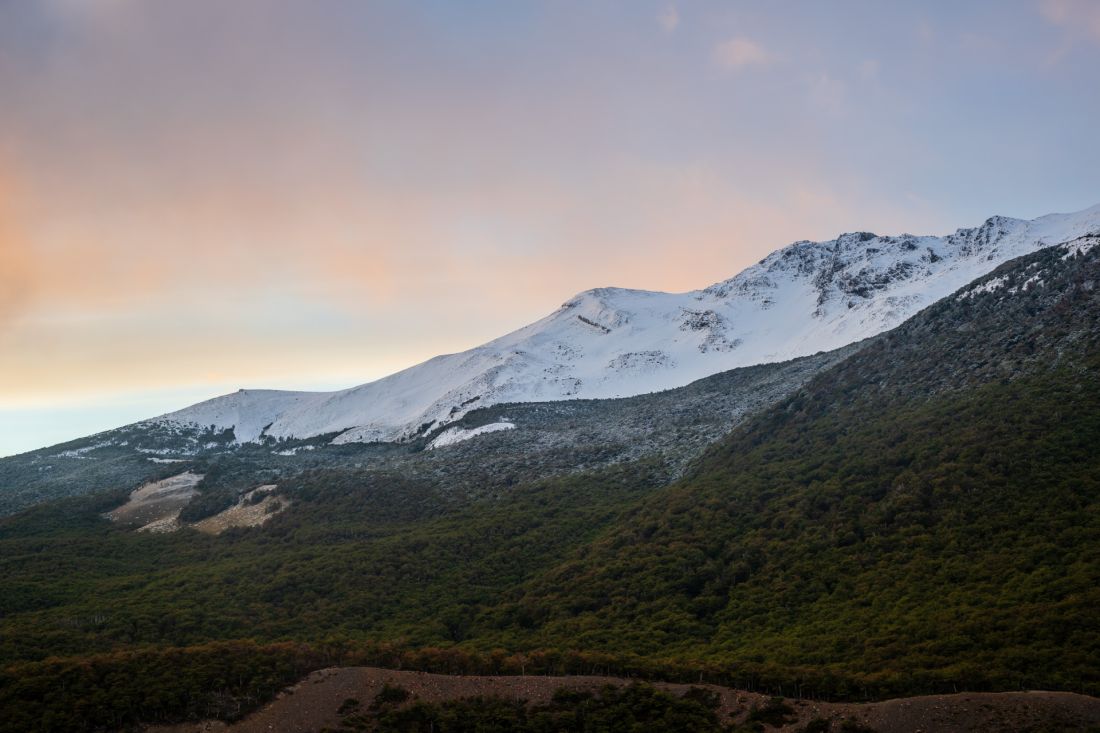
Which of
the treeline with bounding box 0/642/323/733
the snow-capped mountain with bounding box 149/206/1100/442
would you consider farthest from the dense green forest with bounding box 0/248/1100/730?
the snow-capped mountain with bounding box 149/206/1100/442

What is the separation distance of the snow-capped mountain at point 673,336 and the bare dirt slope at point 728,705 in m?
89.2

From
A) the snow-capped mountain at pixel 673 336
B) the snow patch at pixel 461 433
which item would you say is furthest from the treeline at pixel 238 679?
the snow-capped mountain at pixel 673 336

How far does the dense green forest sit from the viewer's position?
2817 centimetres

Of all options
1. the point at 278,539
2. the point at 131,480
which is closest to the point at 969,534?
the point at 278,539

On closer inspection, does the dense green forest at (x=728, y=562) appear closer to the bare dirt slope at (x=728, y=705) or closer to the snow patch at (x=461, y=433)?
the bare dirt slope at (x=728, y=705)

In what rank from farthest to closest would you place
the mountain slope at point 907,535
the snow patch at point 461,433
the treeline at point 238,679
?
the snow patch at point 461,433
the mountain slope at point 907,535
the treeline at point 238,679

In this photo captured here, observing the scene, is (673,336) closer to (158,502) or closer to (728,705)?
(158,502)

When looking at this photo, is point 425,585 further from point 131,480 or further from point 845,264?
point 845,264

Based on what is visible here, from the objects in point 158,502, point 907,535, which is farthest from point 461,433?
point 907,535

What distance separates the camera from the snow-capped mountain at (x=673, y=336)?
123 m

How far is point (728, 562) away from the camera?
45312 millimetres

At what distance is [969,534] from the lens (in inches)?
1491

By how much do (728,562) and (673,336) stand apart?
108675mm

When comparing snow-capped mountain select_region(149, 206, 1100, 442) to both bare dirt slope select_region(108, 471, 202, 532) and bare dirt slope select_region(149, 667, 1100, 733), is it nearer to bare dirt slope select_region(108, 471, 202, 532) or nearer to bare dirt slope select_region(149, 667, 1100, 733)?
bare dirt slope select_region(108, 471, 202, 532)
